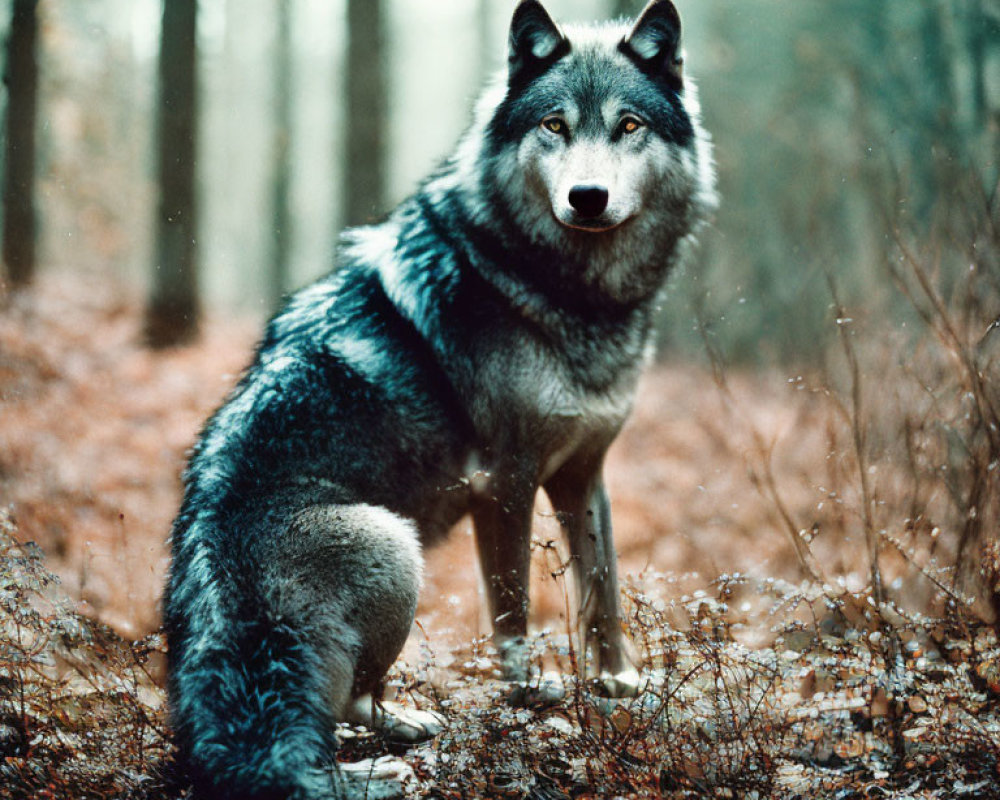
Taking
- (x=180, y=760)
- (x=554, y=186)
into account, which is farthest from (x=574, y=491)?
(x=180, y=760)

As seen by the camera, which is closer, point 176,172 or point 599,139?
point 599,139

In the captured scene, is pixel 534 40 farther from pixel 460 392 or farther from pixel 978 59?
pixel 978 59

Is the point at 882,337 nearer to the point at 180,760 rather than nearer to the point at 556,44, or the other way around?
the point at 556,44

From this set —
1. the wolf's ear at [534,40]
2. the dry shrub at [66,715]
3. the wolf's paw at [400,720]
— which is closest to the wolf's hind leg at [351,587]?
the wolf's paw at [400,720]

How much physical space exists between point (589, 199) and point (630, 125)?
52 cm

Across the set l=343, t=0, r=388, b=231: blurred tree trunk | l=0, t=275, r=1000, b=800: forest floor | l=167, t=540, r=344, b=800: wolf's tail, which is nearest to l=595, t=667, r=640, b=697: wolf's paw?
l=0, t=275, r=1000, b=800: forest floor

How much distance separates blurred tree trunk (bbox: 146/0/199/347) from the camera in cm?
905

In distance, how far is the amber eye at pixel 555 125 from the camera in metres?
3.51

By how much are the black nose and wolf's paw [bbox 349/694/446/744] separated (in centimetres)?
207

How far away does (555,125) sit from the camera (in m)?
3.52

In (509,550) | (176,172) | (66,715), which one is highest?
(176,172)

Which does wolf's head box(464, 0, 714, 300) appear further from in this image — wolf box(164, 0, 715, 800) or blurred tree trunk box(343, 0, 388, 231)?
blurred tree trunk box(343, 0, 388, 231)

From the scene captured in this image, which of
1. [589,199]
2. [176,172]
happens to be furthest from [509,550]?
[176,172]

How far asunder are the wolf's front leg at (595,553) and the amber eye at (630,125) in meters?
1.50
